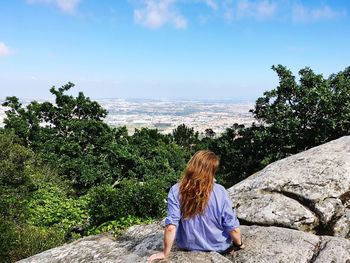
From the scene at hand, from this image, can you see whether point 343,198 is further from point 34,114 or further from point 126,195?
point 34,114

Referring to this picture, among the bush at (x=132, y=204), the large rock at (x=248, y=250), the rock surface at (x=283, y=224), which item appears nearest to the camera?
the large rock at (x=248, y=250)

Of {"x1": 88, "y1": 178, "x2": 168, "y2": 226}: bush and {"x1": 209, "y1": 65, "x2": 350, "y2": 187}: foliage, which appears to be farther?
{"x1": 209, "y1": 65, "x2": 350, "y2": 187}: foliage

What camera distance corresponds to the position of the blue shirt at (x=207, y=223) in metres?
5.53

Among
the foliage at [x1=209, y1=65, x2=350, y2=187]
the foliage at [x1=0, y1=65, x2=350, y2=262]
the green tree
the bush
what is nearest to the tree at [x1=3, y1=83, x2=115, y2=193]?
the foliage at [x1=0, y1=65, x2=350, y2=262]

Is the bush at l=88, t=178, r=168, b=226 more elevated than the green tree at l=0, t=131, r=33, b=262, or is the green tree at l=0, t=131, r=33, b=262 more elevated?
the bush at l=88, t=178, r=168, b=226

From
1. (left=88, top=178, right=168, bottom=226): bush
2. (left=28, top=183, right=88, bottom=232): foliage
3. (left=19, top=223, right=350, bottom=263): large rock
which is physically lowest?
(left=28, top=183, right=88, bottom=232): foliage

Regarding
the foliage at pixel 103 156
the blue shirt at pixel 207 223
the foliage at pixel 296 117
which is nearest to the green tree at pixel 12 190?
the foliage at pixel 103 156

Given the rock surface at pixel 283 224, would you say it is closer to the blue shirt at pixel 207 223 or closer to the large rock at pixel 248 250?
the large rock at pixel 248 250

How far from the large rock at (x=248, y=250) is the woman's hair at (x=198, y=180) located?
868mm

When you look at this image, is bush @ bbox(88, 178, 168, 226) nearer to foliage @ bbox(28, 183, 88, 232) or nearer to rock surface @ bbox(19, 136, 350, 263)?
foliage @ bbox(28, 183, 88, 232)

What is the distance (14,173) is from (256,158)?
607 inches

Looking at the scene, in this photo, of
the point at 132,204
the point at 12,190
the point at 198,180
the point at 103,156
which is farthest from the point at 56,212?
the point at 198,180

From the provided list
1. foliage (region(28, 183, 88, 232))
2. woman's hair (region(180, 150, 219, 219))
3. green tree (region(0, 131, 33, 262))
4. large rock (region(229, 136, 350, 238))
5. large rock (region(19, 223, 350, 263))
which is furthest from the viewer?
foliage (region(28, 183, 88, 232))

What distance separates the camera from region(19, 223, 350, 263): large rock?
579 cm
